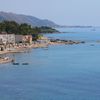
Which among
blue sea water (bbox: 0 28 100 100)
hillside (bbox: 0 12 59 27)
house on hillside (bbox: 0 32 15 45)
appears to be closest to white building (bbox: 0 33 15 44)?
house on hillside (bbox: 0 32 15 45)

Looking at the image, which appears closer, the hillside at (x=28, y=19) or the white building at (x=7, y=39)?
the white building at (x=7, y=39)

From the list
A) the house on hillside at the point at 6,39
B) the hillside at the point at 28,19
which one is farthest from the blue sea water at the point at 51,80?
the hillside at the point at 28,19

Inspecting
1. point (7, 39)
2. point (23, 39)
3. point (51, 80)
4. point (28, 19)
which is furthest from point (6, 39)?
point (28, 19)

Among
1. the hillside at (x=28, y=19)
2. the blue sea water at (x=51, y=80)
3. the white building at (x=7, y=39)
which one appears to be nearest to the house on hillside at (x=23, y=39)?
the white building at (x=7, y=39)

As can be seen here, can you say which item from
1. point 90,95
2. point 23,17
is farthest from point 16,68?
point 23,17

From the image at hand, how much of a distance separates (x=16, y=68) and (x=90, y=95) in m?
9.05

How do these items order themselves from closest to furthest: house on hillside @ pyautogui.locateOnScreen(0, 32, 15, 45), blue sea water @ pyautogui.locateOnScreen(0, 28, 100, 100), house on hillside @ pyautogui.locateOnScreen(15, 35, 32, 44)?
blue sea water @ pyautogui.locateOnScreen(0, 28, 100, 100), house on hillside @ pyautogui.locateOnScreen(0, 32, 15, 45), house on hillside @ pyautogui.locateOnScreen(15, 35, 32, 44)

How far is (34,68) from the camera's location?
25562 mm

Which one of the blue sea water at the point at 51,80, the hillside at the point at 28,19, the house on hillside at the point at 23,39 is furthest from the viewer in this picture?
the hillside at the point at 28,19

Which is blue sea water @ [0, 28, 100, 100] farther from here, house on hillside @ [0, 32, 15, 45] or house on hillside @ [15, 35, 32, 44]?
house on hillside @ [15, 35, 32, 44]

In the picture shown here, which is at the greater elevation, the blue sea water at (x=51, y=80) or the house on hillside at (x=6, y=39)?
the house on hillside at (x=6, y=39)

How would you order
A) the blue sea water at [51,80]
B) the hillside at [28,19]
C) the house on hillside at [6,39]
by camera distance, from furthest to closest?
the hillside at [28,19]
the house on hillside at [6,39]
the blue sea water at [51,80]

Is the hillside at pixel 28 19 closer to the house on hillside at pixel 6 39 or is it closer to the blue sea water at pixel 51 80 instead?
the house on hillside at pixel 6 39

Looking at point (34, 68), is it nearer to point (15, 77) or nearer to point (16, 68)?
point (16, 68)
